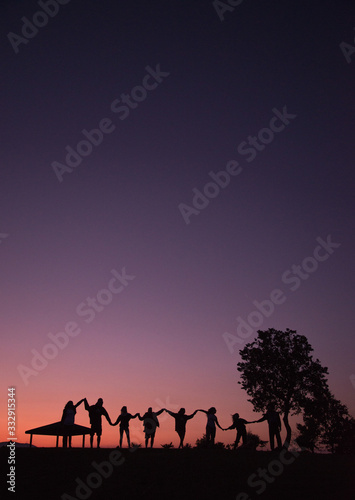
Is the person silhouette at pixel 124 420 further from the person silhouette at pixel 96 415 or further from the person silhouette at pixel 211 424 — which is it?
the person silhouette at pixel 211 424

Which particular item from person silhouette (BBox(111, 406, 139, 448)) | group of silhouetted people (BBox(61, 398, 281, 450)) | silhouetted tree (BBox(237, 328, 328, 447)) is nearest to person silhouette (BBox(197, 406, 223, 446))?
group of silhouetted people (BBox(61, 398, 281, 450))

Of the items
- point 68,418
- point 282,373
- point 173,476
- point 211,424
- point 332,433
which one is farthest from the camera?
point 332,433

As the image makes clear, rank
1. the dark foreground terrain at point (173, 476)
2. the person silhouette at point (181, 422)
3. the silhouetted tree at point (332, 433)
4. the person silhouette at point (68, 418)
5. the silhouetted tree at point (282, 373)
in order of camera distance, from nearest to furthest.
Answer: the dark foreground terrain at point (173, 476), the person silhouette at point (68, 418), the person silhouette at point (181, 422), the silhouetted tree at point (282, 373), the silhouetted tree at point (332, 433)

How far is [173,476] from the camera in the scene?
1135 centimetres

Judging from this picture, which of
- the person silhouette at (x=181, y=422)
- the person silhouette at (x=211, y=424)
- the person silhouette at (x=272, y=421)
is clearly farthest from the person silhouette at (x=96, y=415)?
the person silhouette at (x=272, y=421)

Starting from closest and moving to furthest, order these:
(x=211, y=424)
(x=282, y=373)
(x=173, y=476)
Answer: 1. (x=173, y=476)
2. (x=211, y=424)
3. (x=282, y=373)

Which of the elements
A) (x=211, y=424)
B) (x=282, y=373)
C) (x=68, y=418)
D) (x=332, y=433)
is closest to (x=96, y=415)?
(x=68, y=418)

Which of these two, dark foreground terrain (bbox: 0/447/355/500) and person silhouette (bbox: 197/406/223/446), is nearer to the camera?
dark foreground terrain (bbox: 0/447/355/500)

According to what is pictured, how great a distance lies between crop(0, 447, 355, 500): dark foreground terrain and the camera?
9.82m

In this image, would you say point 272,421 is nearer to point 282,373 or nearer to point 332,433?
point 282,373

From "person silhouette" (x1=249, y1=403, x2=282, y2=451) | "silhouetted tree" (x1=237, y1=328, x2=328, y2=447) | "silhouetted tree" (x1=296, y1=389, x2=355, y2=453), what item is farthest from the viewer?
"silhouetted tree" (x1=296, y1=389, x2=355, y2=453)

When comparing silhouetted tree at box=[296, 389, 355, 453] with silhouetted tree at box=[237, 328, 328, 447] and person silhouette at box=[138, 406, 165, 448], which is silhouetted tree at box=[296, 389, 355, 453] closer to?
silhouetted tree at box=[237, 328, 328, 447]

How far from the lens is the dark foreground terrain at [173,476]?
9.82 m

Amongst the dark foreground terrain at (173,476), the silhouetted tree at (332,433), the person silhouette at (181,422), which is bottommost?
the silhouetted tree at (332,433)
